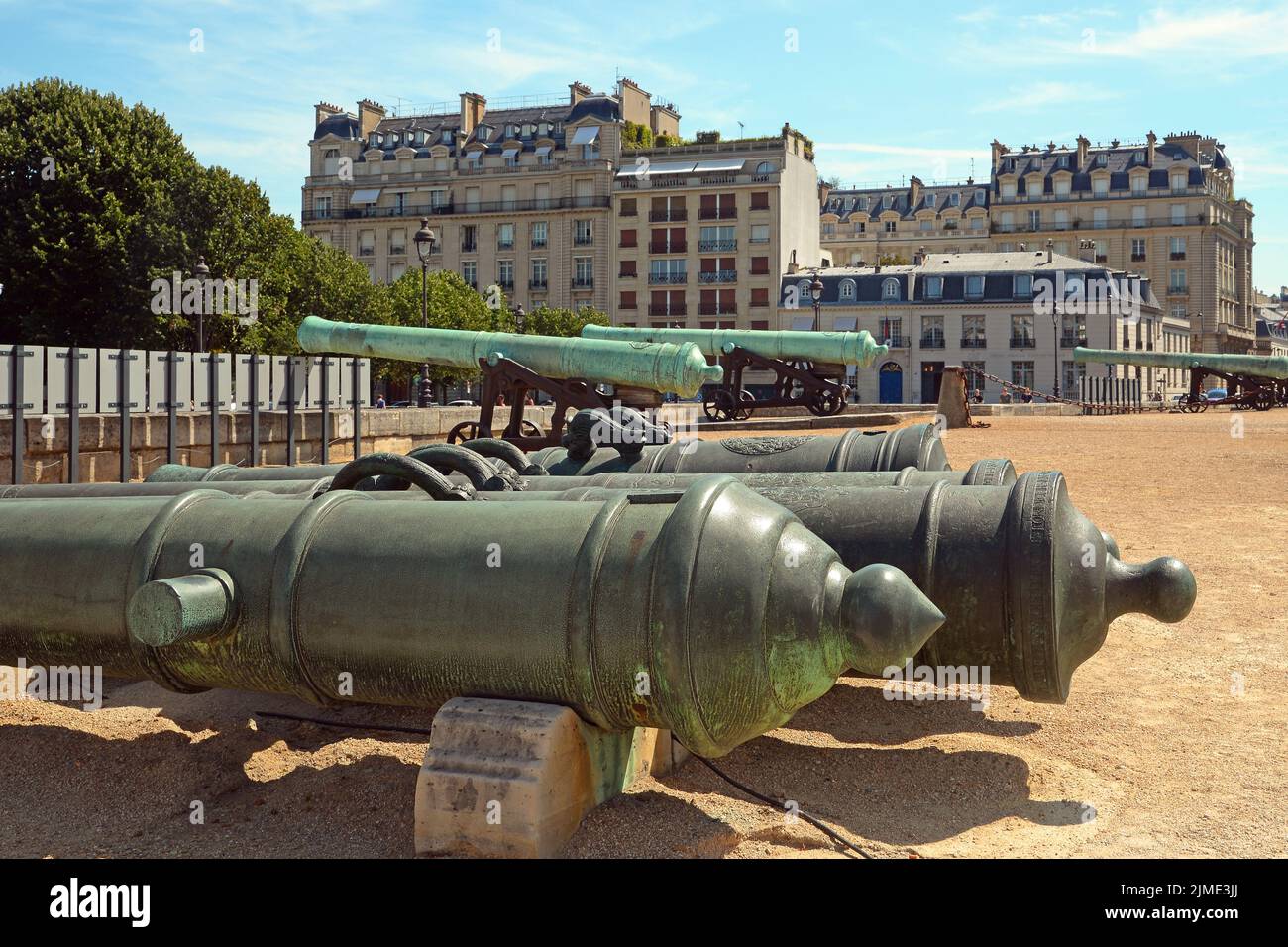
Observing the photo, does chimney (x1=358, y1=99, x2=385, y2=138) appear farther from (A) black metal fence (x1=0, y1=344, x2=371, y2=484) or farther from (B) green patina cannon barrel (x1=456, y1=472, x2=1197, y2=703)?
(B) green patina cannon barrel (x1=456, y1=472, x2=1197, y2=703)

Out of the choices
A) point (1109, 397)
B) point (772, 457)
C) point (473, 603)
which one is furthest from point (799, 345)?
point (1109, 397)

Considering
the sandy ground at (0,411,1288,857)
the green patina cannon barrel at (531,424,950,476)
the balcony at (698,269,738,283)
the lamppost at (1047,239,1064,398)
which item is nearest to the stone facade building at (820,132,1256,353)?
the balcony at (698,269,738,283)

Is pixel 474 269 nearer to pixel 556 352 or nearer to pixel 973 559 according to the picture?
pixel 556 352

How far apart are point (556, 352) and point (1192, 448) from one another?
10444mm

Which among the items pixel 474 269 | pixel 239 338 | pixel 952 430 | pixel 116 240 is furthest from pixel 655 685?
pixel 474 269

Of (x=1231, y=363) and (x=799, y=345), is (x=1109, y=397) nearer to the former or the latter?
(x=1231, y=363)

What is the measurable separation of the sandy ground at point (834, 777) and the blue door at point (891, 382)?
5738cm

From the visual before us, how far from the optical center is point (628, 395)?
1855 cm

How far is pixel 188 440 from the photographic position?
14188 mm

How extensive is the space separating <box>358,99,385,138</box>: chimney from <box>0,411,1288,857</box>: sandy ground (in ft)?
249

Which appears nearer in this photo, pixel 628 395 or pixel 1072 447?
pixel 628 395

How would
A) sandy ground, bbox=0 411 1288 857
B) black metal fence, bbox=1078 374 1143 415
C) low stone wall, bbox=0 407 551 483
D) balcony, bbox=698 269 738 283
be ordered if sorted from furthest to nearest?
1. balcony, bbox=698 269 738 283
2. black metal fence, bbox=1078 374 1143 415
3. low stone wall, bbox=0 407 551 483
4. sandy ground, bbox=0 411 1288 857

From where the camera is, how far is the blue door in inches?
2500

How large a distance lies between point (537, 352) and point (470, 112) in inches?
2467
